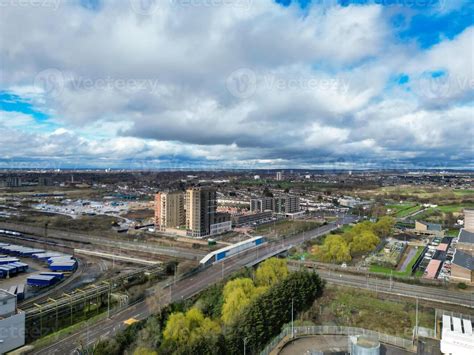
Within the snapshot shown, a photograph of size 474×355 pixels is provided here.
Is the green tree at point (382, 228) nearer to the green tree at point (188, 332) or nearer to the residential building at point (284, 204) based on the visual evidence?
the residential building at point (284, 204)

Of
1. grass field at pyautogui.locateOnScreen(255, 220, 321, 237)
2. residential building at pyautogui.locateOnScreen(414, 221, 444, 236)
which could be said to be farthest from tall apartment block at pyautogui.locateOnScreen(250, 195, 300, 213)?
residential building at pyautogui.locateOnScreen(414, 221, 444, 236)

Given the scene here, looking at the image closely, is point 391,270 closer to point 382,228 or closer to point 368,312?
point 368,312

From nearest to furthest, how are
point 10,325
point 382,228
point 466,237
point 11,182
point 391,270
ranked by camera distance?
point 10,325 < point 391,270 < point 466,237 < point 382,228 < point 11,182

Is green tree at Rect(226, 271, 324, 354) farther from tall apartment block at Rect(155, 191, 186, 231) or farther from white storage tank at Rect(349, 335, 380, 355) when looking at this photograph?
tall apartment block at Rect(155, 191, 186, 231)

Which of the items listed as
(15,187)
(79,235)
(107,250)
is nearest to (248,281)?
(107,250)

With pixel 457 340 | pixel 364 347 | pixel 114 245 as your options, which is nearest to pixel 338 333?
pixel 364 347

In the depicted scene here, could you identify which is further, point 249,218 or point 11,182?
point 11,182

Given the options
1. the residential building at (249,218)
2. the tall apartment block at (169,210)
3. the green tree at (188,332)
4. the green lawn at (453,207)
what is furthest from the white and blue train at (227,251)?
the green lawn at (453,207)
